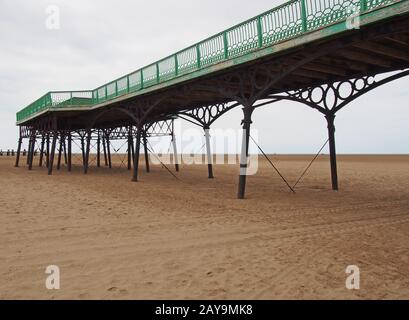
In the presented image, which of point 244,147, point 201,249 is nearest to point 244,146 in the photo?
point 244,147

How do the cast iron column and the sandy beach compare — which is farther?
the cast iron column

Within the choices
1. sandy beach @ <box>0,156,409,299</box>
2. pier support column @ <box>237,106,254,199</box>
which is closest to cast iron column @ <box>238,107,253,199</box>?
pier support column @ <box>237,106,254,199</box>

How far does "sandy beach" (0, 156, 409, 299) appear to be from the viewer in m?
4.55

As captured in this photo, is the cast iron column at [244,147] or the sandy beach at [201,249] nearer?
the sandy beach at [201,249]

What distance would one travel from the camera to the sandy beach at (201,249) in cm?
455

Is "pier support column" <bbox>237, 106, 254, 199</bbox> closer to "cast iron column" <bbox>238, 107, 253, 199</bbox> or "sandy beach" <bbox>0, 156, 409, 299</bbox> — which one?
"cast iron column" <bbox>238, 107, 253, 199</bbox>

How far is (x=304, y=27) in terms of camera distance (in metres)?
9.05

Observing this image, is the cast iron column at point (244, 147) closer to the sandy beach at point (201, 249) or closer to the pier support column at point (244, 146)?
the pier support column at point (244, 146)

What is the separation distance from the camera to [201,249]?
620 centimetres

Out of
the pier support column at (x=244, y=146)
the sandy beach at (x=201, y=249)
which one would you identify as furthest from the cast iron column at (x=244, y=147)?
the sandy beach at (x=201, y=249)

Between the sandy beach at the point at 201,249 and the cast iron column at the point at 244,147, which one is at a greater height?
the cast iron column at the point at 244,147

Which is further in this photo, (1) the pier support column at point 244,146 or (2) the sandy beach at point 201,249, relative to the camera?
(1) the pier support column at point 244,146
